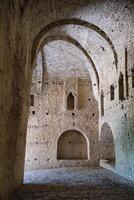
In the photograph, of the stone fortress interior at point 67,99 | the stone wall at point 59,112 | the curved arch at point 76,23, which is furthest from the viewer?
the stone wall at point 59,112

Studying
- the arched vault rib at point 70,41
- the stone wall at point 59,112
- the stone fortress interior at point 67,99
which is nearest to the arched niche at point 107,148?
the stone fortress interior at point 67,99

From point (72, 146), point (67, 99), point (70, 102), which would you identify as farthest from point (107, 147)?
point (67, 99)

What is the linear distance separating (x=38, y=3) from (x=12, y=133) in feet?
13.3

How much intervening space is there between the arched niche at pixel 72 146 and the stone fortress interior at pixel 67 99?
0.06m

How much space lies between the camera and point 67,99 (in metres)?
14.7

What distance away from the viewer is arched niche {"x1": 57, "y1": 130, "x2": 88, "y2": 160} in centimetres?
1438

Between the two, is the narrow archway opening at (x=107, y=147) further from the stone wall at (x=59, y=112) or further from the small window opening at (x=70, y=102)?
the small window opening at (x=70, y=102)

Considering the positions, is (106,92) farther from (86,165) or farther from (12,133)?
(12,133)

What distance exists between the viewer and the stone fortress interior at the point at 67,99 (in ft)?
18.6

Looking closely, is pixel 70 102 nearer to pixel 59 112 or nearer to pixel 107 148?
pixel 59 112

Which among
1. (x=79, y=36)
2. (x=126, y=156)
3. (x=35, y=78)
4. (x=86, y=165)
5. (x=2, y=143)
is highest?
(x=79, y=36)

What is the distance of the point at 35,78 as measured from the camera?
46.7 ft

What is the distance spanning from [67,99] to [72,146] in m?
2.95

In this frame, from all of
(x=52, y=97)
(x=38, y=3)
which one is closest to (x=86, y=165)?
(x=52, y=97)
